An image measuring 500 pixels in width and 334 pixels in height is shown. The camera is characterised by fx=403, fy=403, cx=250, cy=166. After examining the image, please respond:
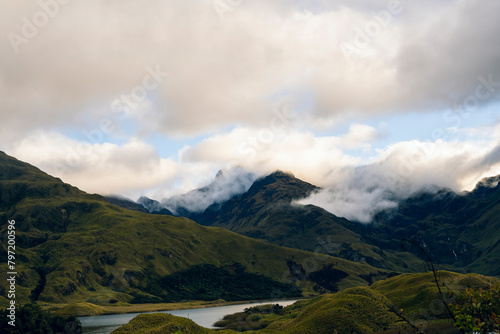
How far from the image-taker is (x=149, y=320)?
468ft

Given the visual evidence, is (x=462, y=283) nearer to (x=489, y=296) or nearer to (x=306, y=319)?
(x=306, y=319)

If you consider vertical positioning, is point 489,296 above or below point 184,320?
above

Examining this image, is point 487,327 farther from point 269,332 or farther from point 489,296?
point 269,332

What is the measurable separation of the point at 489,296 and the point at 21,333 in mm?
196671

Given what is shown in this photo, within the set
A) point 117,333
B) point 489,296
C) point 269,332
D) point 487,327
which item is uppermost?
point 489,296

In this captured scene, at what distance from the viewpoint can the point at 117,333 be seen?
13162cm

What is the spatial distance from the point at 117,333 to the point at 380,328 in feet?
312

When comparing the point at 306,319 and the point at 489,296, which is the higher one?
the point at 489,296

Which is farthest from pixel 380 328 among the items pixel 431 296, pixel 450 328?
pixel 431 296

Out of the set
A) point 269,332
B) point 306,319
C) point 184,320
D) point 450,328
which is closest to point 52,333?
point 184,320

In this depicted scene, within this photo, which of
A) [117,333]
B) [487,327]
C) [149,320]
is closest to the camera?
[487,327]

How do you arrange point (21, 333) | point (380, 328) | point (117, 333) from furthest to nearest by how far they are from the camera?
1. point (21, 333)
2. point (380, 328)
3. point (117, 333)

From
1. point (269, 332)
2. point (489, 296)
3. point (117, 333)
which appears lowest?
point (269, 332)

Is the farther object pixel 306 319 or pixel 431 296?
pixel 431 296
